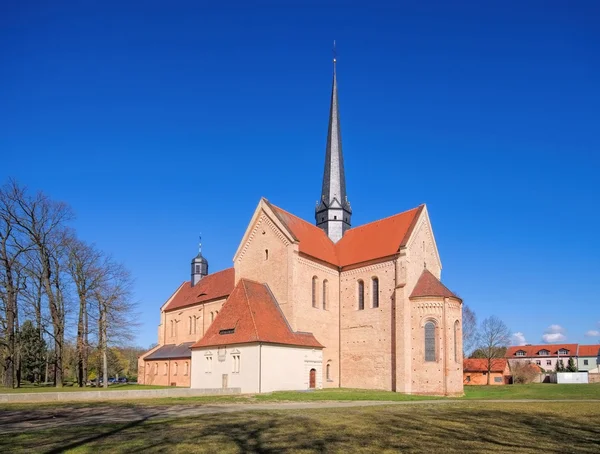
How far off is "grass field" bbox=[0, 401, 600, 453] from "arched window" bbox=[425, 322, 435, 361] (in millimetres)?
18166

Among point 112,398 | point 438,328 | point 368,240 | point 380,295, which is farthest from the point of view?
Result: point 368,240

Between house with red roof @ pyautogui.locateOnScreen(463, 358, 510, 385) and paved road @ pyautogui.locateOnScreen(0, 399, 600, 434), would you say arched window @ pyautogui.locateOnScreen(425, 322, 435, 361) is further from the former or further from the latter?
house with red roof @ pyautogui.locateOnScreen(463, 358, 510, 385)

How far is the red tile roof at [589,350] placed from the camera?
112750mm

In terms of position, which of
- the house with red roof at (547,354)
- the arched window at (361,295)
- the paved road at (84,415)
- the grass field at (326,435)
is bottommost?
the house with red roof at (547,354)

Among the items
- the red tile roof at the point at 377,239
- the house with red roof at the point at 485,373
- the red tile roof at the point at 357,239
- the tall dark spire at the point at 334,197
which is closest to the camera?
the red tile roof at the point at 377,239

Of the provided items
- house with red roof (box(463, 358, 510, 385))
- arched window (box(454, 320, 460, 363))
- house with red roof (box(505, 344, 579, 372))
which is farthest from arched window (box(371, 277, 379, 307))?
house with red roof (box(505, 344, 579, 372))

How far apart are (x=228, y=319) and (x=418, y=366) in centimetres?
1441

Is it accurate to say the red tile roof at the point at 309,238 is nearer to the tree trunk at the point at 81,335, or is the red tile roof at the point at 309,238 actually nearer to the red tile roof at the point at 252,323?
the red tile roof at the point at 252,323

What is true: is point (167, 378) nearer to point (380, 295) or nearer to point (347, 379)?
point (347, 379)

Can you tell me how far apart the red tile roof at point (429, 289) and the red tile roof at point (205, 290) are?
62.8ft

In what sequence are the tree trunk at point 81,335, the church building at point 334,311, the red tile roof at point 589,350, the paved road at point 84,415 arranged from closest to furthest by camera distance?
1. the paved road at point 84,415
2. the church building at point 334,311
3. the tree trunk at point 81,335
4. the red tile roof at point 589,350

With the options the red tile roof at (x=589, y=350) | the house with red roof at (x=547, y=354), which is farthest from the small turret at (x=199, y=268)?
the red tile roof at (x=589, y=350)

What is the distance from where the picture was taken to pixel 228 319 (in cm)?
3812

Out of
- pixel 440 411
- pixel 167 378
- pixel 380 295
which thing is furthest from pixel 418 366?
pixel 167 378
